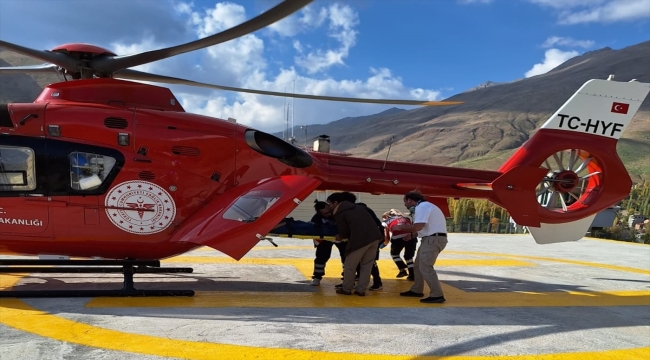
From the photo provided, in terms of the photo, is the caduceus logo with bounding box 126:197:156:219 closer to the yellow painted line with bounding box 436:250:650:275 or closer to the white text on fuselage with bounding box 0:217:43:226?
the white text on fuselage with bounding box 0:217:43:226

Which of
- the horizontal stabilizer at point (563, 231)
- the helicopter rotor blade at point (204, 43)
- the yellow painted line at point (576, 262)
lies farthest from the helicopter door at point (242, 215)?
the yellow painted line at point (576, 262)

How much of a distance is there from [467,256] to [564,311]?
6.06m

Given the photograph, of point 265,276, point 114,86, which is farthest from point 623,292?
point 114,86

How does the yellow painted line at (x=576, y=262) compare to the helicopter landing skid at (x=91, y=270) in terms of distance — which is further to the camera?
the yellow painted line at (x=576, y=262)

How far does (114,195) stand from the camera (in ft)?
23.2

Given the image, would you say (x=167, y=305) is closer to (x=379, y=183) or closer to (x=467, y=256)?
(x=379, y=183)

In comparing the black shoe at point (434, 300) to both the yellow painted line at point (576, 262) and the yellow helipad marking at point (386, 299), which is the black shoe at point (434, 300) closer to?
Answer: the yellow helipad marking at point (386, 299)

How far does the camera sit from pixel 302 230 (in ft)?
26.0

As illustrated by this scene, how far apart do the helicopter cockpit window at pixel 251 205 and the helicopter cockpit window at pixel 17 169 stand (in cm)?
276

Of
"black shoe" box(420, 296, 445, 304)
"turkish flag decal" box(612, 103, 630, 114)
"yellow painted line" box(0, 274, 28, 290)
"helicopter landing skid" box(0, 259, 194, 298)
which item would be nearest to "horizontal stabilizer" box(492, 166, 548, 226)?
"turkish flag decal" box(612, 103, 630, 114)

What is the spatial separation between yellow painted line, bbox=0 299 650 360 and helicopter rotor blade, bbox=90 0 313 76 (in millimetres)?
3467

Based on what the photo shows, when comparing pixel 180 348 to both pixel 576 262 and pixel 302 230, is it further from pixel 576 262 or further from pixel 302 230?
pixel 576 262

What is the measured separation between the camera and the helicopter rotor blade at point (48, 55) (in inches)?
279

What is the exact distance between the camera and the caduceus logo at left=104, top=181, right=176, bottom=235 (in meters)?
7.07
